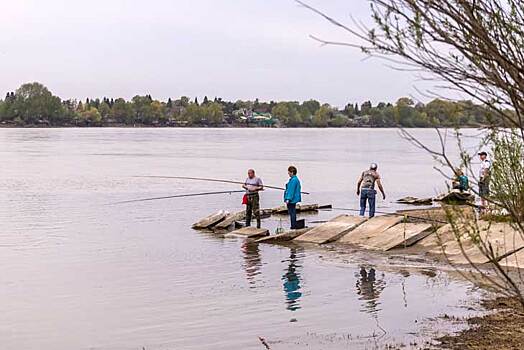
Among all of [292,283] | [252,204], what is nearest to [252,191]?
[252,204]

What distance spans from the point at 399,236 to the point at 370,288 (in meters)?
4.22

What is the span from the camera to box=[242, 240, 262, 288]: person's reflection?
56.1ft

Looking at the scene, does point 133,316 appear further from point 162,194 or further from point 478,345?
point 162,194

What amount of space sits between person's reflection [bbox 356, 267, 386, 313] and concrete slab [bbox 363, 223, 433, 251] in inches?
81.3

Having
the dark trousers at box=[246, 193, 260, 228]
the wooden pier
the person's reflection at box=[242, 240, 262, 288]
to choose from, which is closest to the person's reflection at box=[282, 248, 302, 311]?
the person's reflection at box=[242, 240, 262, 288]

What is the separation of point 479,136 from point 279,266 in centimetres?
1235

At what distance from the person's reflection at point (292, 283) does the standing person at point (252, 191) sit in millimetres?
3994

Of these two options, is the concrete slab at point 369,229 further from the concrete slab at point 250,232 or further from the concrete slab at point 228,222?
the concrete slab at point 228,222

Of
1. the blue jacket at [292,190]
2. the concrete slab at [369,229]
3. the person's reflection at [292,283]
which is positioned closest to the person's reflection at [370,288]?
the person's reflection at [292,283]

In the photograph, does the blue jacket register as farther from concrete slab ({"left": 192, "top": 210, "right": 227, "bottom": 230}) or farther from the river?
concrete slab ({"left": 192, "top": 210, "right": 227, "bottom": 230})

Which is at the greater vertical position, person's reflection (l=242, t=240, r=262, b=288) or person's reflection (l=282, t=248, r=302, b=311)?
person's reflection (l=282, t=248, r=302, b=311)

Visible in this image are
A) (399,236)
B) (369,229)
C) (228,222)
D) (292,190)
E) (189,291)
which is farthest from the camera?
(228,222)

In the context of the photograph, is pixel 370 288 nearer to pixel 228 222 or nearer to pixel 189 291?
pixel 189 291

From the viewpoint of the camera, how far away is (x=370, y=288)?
15.4 m
